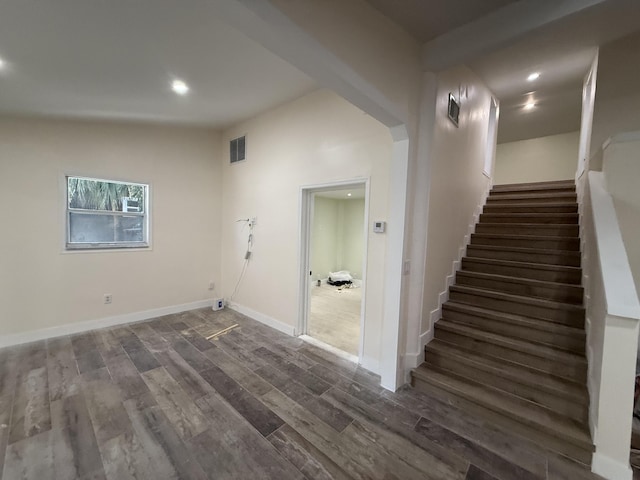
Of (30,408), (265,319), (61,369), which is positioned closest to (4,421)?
(30,408)

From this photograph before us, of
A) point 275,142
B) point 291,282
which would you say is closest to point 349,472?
point 291,282

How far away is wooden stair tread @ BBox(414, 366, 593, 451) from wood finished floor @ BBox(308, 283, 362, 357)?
A: 992 millimetres

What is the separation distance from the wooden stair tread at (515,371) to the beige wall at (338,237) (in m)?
4.68

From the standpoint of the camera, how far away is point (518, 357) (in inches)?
94.0

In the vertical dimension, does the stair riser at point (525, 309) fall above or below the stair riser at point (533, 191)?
below

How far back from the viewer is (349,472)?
5.26 feet

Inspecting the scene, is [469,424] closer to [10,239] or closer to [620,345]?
[620,345]

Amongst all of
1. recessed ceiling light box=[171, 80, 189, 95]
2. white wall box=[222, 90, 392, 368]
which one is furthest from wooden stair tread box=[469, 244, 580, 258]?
recessed ceiling light box=[171, 80, 189, 95]

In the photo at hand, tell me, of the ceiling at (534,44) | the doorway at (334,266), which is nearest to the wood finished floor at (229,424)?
the doorway at (334,266)

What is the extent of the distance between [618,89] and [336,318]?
4.39m

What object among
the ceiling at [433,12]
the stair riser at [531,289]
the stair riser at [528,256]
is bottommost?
the stair riser at [531,289]

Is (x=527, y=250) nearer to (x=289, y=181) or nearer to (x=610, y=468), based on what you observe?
(x=610, y=468)

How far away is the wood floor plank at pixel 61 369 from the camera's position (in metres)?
2.28

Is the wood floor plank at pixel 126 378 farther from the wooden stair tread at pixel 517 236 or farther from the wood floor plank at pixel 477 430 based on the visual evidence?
the wooden stair tread at pixel 517 236
